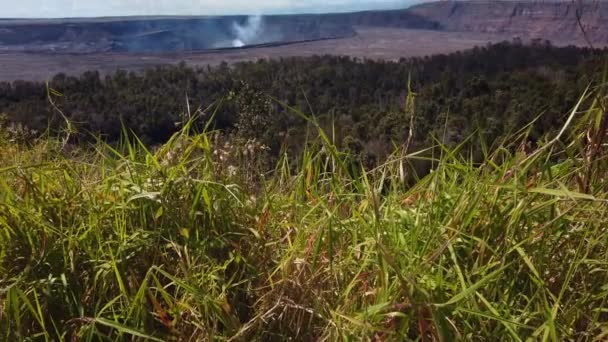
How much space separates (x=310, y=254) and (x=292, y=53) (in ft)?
151

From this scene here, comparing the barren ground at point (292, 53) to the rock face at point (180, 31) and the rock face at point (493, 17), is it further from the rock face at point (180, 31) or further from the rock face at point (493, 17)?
the rock face at point (180, 31)

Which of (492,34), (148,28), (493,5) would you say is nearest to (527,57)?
(493,5)

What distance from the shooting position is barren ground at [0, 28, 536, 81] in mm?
35812

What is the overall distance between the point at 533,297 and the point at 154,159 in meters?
0.96

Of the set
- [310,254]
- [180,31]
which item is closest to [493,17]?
[180,31]

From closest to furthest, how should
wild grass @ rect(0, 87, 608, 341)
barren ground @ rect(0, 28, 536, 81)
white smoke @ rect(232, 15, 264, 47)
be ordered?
wild grass @ rect(0, 87, 608, 341) → barren ground @ rect(0, 28, 536, 81) → white smoke @ rect(232, 15, 264, 47)

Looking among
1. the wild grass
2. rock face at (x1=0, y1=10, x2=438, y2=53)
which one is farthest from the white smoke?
the wild grass

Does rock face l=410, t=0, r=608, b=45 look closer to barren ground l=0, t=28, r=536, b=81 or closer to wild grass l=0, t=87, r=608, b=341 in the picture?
barren ground l=0, t=28, r=536, b=81

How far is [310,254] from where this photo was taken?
1.37 m

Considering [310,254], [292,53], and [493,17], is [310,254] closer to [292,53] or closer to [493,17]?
[292,53]

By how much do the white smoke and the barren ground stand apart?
11.1 meters

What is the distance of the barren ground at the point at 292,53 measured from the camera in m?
35.8

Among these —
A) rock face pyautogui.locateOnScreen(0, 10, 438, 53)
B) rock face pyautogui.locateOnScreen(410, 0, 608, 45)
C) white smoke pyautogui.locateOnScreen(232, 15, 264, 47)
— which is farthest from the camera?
white smoke pyautogui.locateOnScreen(232, 15, 264, 47)

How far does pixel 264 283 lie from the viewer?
137 centimetres
